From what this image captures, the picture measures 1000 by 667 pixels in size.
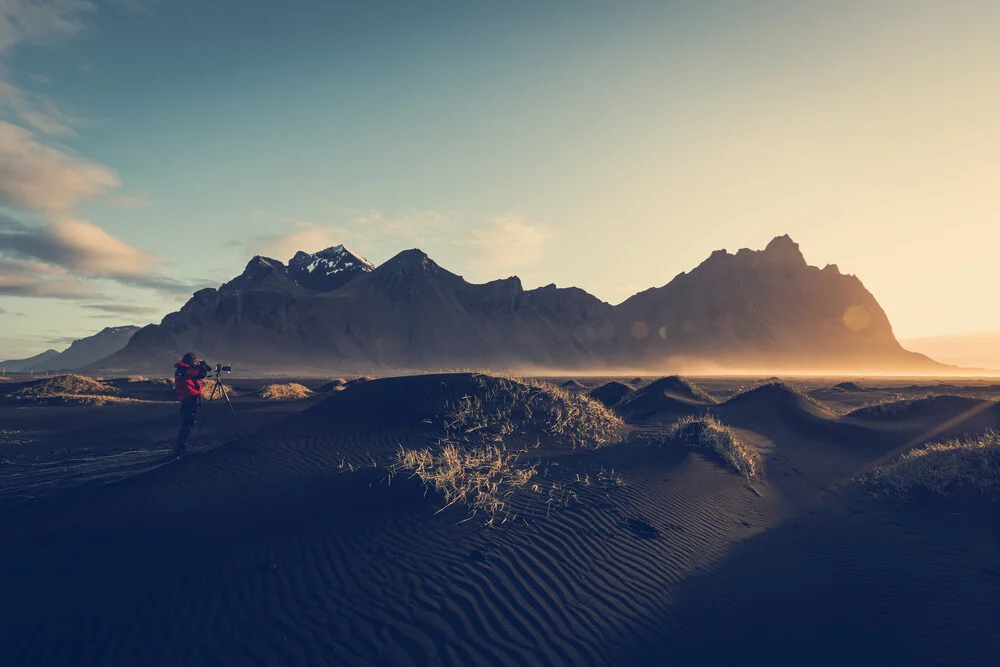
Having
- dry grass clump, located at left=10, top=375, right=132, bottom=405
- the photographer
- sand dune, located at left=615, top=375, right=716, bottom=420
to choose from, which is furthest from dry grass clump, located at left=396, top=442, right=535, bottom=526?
dry grass clump, located at left=10, top=375, right=132, bottom=405

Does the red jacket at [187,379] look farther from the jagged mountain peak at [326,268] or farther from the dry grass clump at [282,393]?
the jagged mountain peak at [326,268]

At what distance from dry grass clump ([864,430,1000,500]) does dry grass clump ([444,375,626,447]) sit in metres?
6.72

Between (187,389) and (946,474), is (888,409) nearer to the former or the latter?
(946,474)

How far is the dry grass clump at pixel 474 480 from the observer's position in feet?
25.9

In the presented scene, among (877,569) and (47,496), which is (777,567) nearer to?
(877,569)

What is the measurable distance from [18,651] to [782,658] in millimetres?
7808

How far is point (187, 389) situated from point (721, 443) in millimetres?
15405

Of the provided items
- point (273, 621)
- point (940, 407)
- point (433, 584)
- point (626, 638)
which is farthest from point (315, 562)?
point (940, 407)

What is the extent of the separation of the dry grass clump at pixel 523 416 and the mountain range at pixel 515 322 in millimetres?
90790

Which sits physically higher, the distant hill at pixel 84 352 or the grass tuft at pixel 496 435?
the distant hill at pixel 84 352

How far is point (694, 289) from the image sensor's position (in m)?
152

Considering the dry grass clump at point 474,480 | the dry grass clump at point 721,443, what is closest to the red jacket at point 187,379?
the dry grass clump at point 474,480

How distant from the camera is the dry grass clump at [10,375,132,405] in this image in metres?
25.7

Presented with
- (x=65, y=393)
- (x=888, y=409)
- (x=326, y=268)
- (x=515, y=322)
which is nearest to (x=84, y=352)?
(x=326, y=268)
